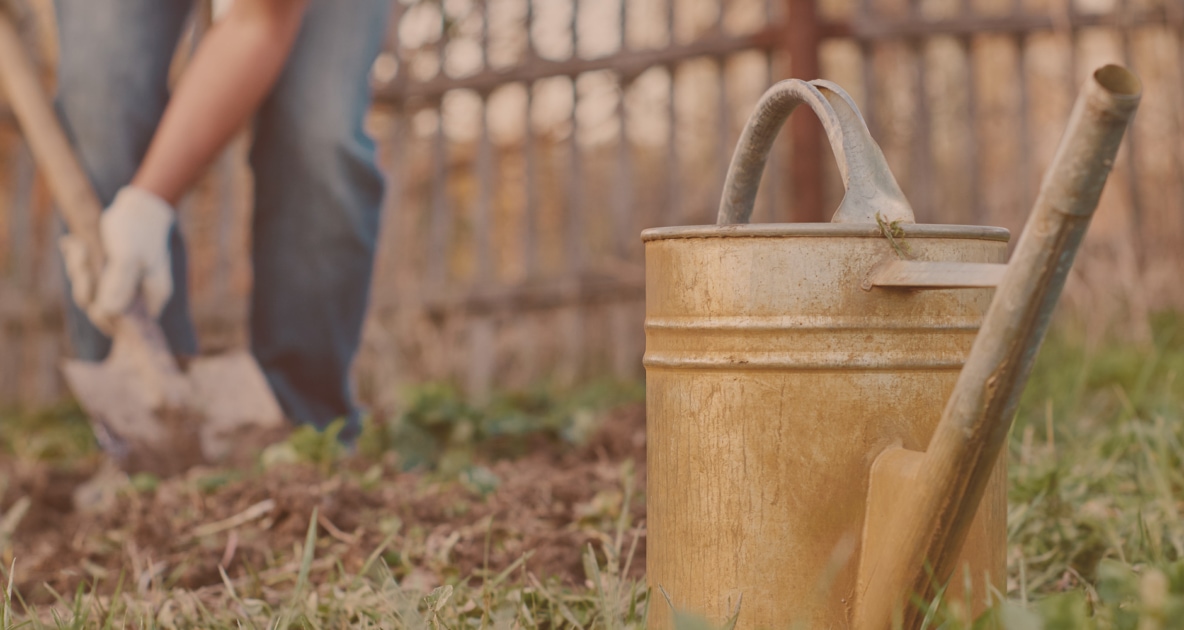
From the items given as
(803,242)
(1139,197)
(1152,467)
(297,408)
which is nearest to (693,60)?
(1139,197)

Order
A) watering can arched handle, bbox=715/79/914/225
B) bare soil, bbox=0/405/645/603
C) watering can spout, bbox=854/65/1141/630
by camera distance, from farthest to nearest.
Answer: bare soil, bbox=0/405/645/603 → watering can arched handle, bbox=715/79/914/225 → watering can spout, bbox=854/65/1141/630

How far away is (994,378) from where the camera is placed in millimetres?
813

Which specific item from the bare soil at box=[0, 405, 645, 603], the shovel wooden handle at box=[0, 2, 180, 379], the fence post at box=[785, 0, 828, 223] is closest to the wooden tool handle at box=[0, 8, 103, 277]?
the shovel wooden handle at box=[0, 2, 180, 379]

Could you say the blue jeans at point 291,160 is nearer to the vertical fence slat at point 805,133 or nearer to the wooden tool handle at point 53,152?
the wooden tool handle at point 53,152

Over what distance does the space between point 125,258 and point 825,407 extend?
206 cm

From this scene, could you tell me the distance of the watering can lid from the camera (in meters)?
0.95

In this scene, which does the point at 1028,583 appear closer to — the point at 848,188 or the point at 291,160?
the point at 848,188

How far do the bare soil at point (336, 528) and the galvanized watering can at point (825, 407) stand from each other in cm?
35

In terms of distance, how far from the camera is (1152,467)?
58.7 inches

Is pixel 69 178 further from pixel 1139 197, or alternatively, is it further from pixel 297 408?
pixel 1139 197

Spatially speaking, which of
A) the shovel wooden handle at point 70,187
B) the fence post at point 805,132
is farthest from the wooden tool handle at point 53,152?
the fence post at point 805,132

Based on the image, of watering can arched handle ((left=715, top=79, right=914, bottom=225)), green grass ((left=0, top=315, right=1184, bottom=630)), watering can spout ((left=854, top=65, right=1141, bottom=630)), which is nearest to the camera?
watering can spout ((left=854, top=65, right=1141, bottom=630))

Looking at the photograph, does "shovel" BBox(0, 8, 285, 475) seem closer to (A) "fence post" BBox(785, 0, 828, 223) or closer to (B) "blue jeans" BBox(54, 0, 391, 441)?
(B) "blue jeans" BBox(54, 0, 391, 441)

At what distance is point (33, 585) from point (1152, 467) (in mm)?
1675
